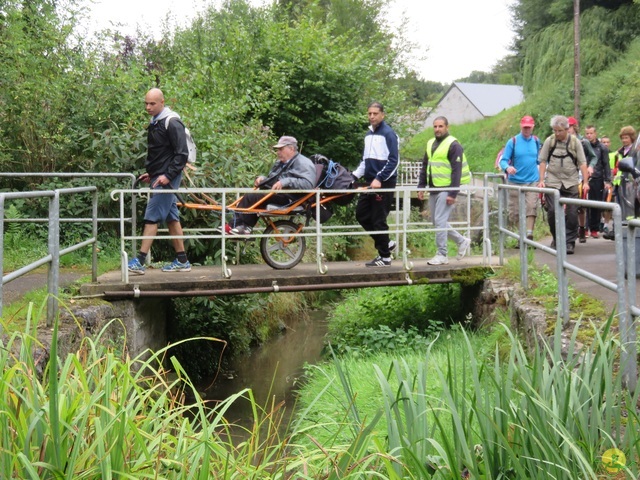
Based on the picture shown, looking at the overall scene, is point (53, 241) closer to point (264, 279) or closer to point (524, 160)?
point (264, 279)

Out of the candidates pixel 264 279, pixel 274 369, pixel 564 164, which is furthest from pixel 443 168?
pixel 274 369

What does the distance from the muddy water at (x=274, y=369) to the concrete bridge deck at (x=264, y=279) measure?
91 centimetres

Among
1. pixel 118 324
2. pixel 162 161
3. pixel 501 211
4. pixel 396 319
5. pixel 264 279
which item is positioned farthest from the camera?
pixel 396 319

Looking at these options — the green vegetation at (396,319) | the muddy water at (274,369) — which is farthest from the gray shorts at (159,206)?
the green vegetation at (396,319)

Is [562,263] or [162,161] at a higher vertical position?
[162,161]

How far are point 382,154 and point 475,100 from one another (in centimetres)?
6478

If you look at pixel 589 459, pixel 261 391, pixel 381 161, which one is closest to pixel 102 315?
pixel 261 391

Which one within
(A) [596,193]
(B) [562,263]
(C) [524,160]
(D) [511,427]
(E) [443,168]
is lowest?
(D) [511,427]

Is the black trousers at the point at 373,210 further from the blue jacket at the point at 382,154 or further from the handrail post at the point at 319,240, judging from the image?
the handrail post at the point at 319,240

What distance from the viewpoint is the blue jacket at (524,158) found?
11102 mm

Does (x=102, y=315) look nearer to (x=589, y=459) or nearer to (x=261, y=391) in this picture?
(x=261, y=391)

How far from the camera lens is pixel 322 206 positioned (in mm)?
9500

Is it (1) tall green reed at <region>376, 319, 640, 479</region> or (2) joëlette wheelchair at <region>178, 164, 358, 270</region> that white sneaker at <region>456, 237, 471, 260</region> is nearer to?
(2) joëlette wheelchair at <region>178, 164, 358, 270</region>

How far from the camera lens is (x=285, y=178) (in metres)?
9.20
